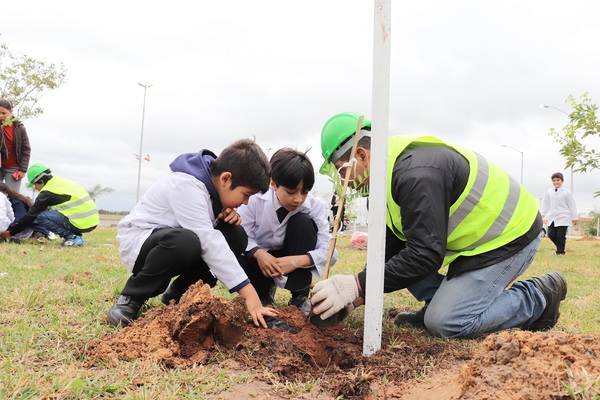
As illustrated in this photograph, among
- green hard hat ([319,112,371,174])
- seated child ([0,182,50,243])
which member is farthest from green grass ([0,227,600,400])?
seated child ([0,182,50,243])

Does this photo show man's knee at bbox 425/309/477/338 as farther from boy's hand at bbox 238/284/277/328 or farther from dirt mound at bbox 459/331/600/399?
dirt mound at bbox 459/331/600/399

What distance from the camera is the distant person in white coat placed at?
10820mm

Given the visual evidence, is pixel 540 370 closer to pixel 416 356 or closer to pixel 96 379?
pixel 416 356

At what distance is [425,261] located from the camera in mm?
2588

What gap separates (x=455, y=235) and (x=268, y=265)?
127cm

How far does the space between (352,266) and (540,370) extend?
17.4 ft

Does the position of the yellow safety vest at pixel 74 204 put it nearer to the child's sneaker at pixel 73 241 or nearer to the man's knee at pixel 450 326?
the child's sneaker at pixel 73 241

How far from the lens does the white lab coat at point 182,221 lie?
9.14 ft

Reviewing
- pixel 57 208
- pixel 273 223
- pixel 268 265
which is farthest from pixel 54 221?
pixel 268 265

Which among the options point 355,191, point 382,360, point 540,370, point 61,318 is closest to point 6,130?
point 61,318

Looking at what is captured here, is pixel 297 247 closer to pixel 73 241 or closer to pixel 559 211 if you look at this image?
pixel 73 241

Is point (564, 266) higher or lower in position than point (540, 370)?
lower

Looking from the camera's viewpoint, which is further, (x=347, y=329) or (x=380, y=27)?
(x=347, y=329)

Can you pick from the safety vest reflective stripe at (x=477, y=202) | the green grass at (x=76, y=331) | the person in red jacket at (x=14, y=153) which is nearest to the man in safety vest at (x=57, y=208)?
the person in red jacket at (x=14, y=153)
